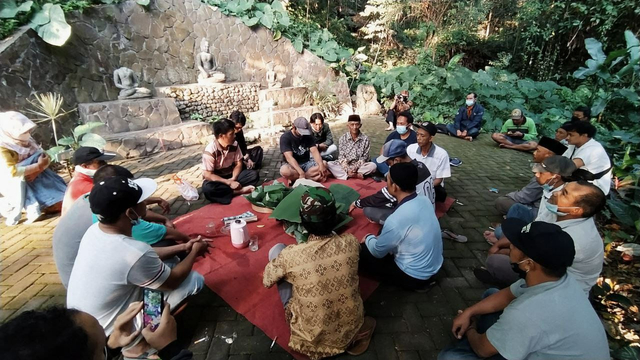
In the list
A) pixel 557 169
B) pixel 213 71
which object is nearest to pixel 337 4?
pixel 213 71

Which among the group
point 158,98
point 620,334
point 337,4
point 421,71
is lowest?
point 620,334

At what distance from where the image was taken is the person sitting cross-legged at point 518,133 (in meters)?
7.08

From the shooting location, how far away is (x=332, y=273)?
72.1 inches

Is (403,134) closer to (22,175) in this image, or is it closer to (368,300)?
(368,300)

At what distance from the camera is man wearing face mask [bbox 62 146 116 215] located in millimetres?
2732

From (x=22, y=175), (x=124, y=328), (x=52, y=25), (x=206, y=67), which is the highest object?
(x=52, y=25)

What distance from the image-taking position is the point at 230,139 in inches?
163

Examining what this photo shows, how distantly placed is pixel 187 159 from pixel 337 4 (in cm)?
1264

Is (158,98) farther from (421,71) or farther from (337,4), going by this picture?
(337,4)

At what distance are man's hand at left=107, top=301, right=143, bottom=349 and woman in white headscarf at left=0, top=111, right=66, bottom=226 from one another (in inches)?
142

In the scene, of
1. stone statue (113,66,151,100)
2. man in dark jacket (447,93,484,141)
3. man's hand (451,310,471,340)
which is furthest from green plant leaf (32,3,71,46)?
man in dark jacket (447,93,484,141)

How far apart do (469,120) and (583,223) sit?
21.4ft

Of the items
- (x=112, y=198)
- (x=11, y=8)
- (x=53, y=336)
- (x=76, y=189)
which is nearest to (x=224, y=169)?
(x=76, y=189)

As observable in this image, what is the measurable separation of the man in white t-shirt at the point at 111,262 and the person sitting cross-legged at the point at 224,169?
2401 mm
